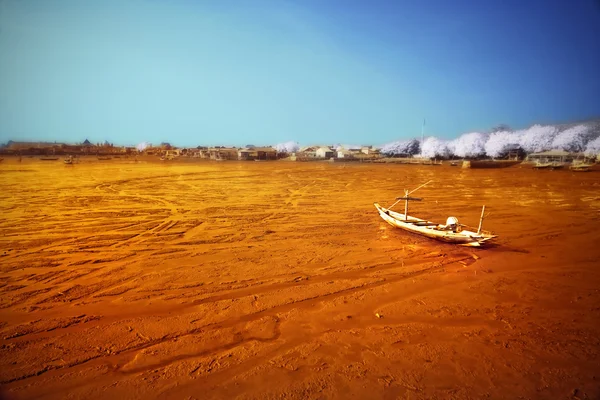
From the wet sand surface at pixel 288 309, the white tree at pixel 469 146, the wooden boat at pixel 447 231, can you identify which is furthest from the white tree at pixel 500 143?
the wooden boat at pixel 447 231

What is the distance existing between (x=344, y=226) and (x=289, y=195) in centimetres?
694

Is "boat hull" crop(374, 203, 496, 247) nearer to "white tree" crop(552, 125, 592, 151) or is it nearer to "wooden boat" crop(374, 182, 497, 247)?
"wooden boat" crop(374, 182, 497, 247)

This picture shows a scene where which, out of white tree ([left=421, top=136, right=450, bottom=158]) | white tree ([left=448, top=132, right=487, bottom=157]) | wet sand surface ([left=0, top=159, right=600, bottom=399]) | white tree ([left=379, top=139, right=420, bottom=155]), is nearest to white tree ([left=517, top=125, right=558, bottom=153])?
white tree ([left=448, top=132, right=487, bottom=157])

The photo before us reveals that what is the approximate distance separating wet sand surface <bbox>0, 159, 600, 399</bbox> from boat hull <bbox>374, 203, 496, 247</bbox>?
40cm

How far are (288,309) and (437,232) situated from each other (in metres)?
6.02

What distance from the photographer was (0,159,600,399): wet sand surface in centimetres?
423

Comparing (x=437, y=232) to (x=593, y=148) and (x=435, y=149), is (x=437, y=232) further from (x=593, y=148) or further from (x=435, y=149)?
(x=435, y=149)

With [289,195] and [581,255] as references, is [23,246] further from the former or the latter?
[581,255]

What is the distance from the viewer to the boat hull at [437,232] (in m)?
9.11

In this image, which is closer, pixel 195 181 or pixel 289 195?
pixel 289 195

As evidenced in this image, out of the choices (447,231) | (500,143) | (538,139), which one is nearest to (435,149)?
(500,143)

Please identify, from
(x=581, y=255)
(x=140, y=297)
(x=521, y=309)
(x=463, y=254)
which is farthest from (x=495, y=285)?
(x=140, y=297)

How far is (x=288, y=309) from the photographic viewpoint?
6.00 meters

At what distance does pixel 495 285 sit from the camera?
23.6 feet
